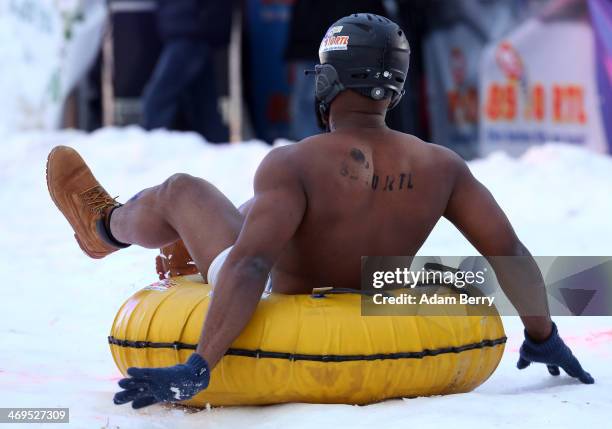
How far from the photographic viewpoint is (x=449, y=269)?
3566 millimetres

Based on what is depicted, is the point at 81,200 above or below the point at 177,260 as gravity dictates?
above

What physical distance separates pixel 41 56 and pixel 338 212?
23.8 feet

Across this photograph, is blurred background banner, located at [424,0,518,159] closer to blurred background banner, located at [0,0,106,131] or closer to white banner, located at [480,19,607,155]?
white banner, located at [480,19,607,155]

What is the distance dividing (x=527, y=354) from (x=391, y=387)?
1.89 feet

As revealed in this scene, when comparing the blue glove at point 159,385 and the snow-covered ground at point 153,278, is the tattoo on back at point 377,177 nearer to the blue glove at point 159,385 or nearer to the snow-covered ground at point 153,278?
the snow-covered ground at point 153,278

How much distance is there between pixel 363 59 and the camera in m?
3.33

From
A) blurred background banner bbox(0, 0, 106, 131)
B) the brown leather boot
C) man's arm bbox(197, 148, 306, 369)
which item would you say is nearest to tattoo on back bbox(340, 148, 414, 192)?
man's arm bbox(197, 148, 306, 369)

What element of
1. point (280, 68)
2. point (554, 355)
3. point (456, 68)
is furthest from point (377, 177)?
point (280, 68)

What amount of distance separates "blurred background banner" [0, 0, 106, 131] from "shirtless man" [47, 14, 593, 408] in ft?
21.1

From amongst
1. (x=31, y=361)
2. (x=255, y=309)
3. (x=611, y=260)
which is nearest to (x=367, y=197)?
(x=255, y=309)

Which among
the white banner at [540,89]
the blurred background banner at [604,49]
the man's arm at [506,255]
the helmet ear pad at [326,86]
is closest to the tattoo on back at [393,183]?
the man's arm at [506,255]

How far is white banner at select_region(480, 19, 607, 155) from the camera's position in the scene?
8.68 meters

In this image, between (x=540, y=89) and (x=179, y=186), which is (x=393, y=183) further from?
(x=540, y=89)

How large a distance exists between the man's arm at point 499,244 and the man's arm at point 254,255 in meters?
0.54
